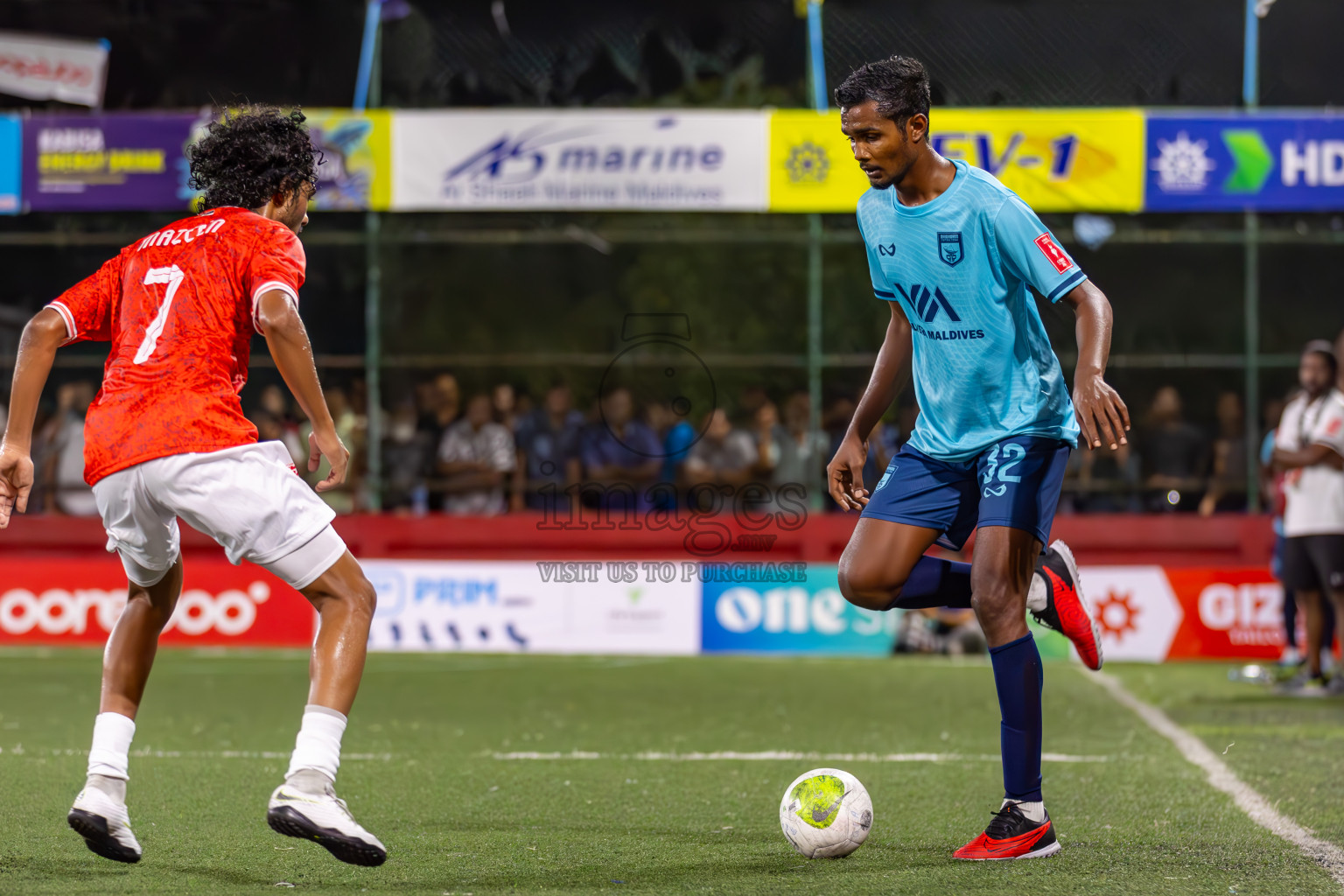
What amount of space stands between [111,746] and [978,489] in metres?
2.73

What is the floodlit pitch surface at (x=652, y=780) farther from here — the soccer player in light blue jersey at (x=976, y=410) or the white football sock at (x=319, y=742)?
the soccer player in light blue jersey at (x=976, y=410)

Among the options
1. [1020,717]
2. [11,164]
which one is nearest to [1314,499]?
[1020,717]

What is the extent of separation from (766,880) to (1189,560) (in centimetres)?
956

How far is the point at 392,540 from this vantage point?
1323 cm

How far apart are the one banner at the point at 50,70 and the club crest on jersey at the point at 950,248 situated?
486 inches

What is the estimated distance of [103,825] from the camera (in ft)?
13.6

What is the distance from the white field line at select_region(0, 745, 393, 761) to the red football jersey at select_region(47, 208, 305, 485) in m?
2.78

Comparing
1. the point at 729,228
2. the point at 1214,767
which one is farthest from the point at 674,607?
the point at 1214,767

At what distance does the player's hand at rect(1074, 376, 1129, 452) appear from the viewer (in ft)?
14.0

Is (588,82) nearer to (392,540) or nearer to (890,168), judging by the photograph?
(392,540)

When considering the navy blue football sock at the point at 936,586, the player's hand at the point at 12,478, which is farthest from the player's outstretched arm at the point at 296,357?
the navy blue football sock at the point at 936,586

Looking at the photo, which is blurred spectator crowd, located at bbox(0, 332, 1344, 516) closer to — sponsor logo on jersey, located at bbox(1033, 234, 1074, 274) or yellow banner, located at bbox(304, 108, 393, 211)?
yellow banner, located at bbox(304, 108, 393, 211)

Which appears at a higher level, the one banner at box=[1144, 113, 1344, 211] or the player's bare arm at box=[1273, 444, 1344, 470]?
the one banner at box=[1144, 113, 1344, 211]

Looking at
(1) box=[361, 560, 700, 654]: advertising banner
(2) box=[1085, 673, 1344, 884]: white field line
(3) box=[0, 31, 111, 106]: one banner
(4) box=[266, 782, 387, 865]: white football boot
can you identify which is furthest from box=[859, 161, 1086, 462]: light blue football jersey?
(3) box=[0, 31, 111, 106]: one banner
